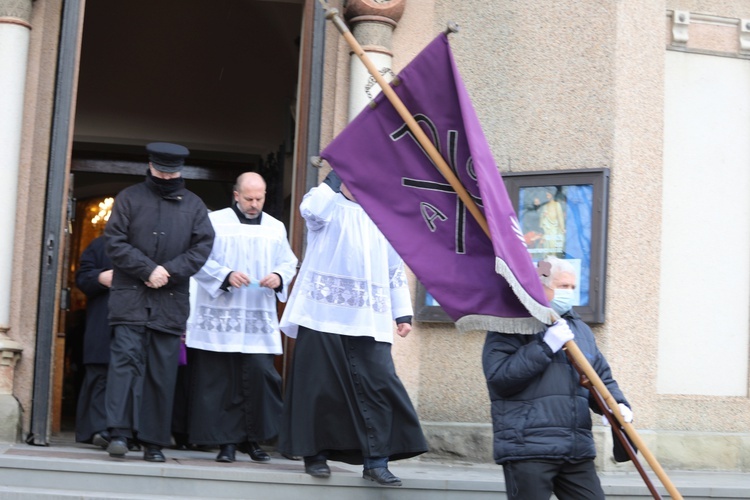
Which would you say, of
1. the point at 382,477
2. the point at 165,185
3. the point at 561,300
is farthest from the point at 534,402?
the point at 165,185

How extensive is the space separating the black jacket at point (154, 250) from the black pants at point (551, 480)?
8.22 ft

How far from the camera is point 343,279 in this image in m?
6.64

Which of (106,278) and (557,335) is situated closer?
(557,335)

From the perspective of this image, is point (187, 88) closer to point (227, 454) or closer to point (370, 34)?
point (370, 34)

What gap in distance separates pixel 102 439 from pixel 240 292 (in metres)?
1.30

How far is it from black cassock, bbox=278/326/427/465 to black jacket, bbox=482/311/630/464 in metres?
1.19

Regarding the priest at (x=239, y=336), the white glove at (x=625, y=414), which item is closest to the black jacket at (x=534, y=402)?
the white glove at (x=625, y=414)

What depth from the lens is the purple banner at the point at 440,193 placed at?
5.25 metres

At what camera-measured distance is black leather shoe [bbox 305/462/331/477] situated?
6461 mm

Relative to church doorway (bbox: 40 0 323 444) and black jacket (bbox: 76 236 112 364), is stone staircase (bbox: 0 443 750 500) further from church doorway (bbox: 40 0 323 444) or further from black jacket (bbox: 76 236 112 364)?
church doorway (bbox: 40 0 323 444)

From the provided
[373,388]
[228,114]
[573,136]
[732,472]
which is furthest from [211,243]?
[228,114]

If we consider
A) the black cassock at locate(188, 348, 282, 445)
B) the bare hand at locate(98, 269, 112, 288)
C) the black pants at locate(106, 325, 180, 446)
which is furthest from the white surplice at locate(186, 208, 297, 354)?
the bare hand at locate(98, 269, 112, 288)

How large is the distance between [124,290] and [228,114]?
6406 mm

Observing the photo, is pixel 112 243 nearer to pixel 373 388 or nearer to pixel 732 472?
pixel 373 388
